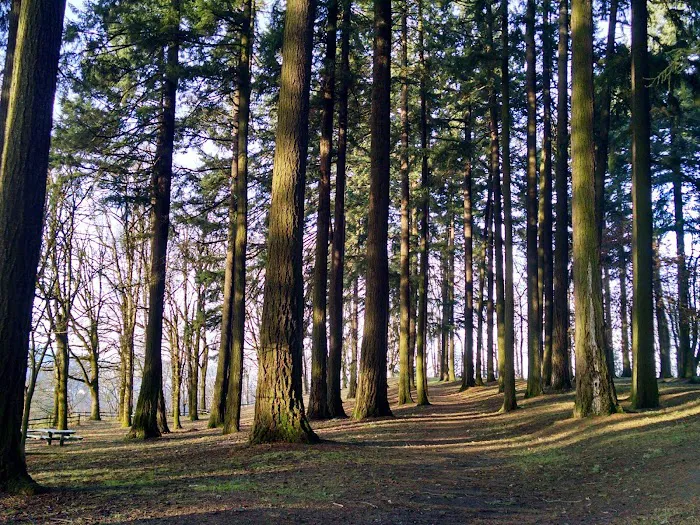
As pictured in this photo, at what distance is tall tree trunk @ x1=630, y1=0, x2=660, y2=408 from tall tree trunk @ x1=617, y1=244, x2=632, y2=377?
1753 cm

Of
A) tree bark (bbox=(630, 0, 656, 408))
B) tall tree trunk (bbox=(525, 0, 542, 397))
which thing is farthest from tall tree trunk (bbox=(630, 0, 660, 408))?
tall tree trunk (bbox=(525, 0, 542, 397))

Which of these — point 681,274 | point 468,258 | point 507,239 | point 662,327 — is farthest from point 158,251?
point 662,327

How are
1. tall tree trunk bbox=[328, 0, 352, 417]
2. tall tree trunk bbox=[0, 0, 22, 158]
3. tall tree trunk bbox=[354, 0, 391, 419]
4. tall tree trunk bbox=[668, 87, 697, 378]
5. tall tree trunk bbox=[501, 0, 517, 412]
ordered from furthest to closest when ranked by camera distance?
tall tree trunk bbox=[668, 87, 697, 378]
tall tree trunk bbox=[328, 0, 352, 417]
tall tree trunk bbox=[501, 0, 517, 412]
tall tree trunk bbox=[354, 0, 391, 419]
tall tree trunk bbox=[0, 0, 22, 158]

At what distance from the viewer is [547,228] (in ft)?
67.1

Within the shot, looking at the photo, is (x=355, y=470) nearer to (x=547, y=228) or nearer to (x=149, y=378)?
(x=149, y=378)

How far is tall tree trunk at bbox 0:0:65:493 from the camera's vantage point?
6320mm

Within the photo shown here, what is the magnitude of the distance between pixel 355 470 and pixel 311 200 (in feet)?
54.7

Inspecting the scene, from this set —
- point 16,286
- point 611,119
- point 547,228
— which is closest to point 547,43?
point 611,119

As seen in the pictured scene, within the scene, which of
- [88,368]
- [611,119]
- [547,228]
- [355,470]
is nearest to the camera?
[355,470]

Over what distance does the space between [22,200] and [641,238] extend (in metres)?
11.2

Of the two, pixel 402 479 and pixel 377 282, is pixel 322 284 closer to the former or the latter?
pixel 377 282

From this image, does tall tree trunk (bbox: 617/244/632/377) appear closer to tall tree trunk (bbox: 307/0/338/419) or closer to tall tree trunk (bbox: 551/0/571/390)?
tall tree trunk (bbox: 551/0/571/390)

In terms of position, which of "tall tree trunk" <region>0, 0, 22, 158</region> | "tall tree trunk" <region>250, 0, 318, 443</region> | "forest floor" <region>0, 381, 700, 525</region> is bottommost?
"forest floor" <region>0, 381, 700, 525</region>

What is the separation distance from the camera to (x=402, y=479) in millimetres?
7520
